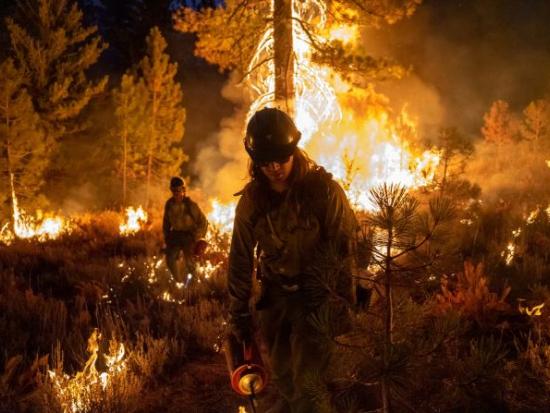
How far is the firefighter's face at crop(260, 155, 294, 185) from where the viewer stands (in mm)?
2643

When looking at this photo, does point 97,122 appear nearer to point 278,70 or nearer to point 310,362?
point 278,70

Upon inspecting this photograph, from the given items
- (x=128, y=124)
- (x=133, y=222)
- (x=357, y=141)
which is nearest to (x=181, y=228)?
(x=133, y=222)

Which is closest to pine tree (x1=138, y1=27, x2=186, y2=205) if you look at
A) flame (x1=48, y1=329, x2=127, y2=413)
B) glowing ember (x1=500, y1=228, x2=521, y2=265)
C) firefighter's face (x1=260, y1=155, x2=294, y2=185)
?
glowing ember (x1=500, y1=228, x2=521, y2=265)

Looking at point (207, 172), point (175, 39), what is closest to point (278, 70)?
point (207, 172)

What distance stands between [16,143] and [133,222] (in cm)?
419

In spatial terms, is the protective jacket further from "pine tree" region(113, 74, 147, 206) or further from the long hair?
"pine tree" region(113, 74, 147, 206)

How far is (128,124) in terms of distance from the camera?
1847 centimetres

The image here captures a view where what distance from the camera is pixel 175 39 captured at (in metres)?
38.8

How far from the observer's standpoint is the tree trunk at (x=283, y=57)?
843 cm

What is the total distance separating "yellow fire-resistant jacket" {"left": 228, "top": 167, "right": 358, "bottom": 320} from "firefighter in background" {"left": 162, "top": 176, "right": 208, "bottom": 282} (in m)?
5.15

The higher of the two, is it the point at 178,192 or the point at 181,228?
the point at 178,192

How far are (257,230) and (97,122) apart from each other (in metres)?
19.3

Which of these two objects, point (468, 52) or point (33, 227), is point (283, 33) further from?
point (468, 52)

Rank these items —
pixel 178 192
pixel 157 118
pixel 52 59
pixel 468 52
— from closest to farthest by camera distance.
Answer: pixel 178 192, pixel 52 59, pixel 157 118, pixel 468 52
